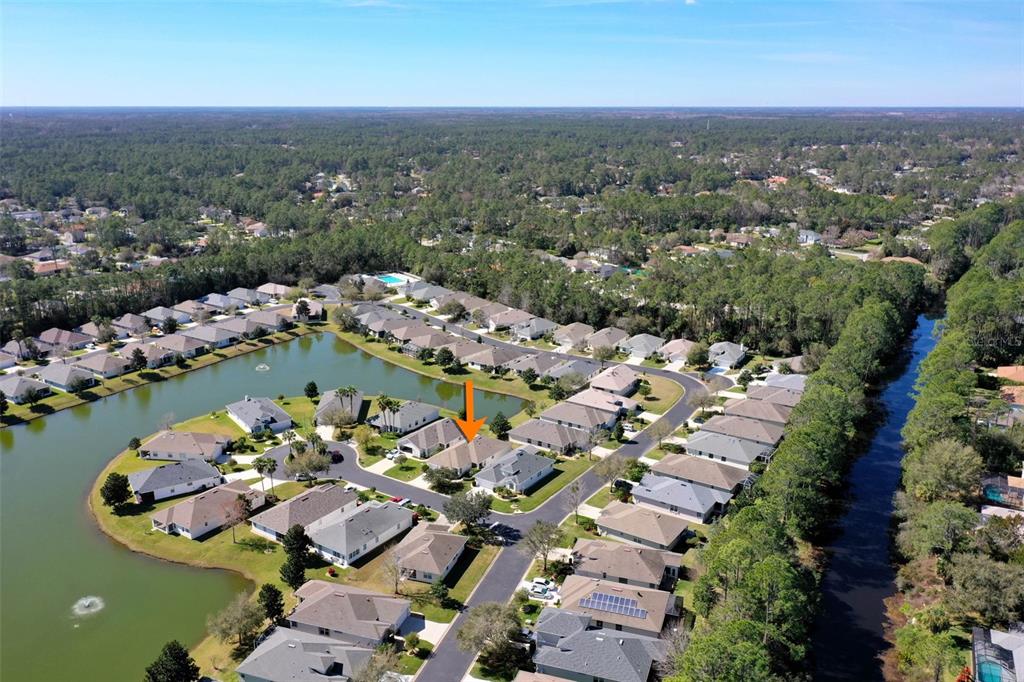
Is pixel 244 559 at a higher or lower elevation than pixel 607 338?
lower

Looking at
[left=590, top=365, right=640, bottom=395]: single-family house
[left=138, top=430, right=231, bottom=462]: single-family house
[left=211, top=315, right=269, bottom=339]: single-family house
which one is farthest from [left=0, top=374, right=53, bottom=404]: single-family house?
[left=590, top=365, right=640, bottom=395]: single-family house

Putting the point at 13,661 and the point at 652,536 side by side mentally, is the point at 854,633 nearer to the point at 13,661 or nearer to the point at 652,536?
the point at 652,536

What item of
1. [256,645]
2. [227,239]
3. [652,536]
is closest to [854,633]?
[652,536]

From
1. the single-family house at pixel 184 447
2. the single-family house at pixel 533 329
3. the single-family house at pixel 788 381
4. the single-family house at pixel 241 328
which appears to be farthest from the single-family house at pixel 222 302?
the single-family house at pixel 788 381

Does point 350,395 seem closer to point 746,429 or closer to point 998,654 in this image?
point 746,429

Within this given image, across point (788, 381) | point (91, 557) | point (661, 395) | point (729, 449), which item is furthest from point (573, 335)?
point (91, 557)
